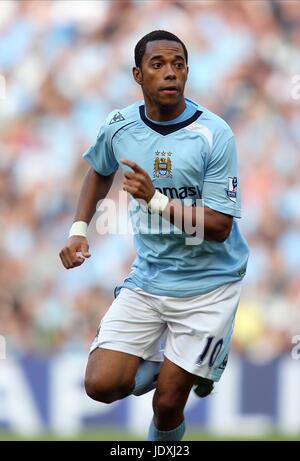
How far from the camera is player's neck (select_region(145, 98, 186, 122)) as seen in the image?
5.52 metres

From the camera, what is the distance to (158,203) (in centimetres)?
521

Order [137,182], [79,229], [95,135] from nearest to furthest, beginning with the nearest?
[137,182] → [79,229] → [95,135]

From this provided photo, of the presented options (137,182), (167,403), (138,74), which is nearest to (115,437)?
(167,403)

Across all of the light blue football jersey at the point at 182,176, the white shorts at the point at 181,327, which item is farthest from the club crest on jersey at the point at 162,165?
the white shorts at the point at 181,327

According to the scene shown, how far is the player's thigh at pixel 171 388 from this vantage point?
5637mm

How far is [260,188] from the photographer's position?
10539mm

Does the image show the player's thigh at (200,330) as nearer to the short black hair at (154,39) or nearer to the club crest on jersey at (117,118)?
the club crest on jersey at (117,118)

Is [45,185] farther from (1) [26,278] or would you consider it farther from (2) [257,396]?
(2) [257,396]

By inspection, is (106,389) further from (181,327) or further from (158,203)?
(158,203)

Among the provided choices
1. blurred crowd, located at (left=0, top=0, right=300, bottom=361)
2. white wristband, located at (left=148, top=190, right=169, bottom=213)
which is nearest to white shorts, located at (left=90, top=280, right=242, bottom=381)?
white wristband, located at (left=148, top=190, right=169, bottom=213)

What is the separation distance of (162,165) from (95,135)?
5225 millimetres

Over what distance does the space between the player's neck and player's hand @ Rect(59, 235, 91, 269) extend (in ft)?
2.67
